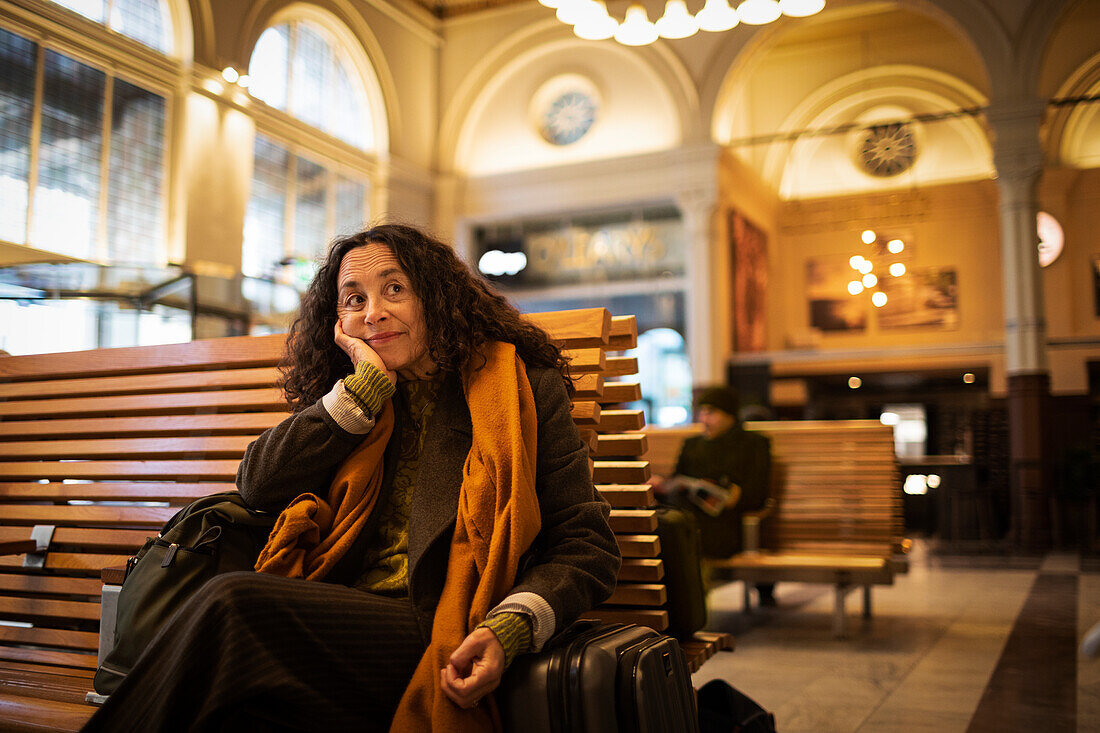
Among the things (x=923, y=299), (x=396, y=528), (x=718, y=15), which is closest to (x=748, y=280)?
(x=923, y=299)

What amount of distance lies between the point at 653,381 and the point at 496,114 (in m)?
5.30

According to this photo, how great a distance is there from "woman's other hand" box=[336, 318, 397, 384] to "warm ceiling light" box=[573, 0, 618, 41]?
8.06 metres

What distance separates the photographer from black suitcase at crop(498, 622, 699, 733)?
157 centimetres

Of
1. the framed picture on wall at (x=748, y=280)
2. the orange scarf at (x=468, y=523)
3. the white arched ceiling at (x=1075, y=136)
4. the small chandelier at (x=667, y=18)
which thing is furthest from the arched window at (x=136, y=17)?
the white arched ceiling at (x=1075, y=136)

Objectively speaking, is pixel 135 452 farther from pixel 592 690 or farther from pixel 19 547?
pixel 592 690

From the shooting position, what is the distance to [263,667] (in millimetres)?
1562

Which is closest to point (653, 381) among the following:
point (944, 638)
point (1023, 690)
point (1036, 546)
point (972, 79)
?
point (1036, 546)

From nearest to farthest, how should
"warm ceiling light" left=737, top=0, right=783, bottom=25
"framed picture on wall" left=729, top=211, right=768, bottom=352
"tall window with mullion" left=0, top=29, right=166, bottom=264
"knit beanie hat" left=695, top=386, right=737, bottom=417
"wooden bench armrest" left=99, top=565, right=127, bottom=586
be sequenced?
"wooden bench armrest" left=99, top=565, right=127, bottom=586 → "knit beanie hat" left=695, top=386, right=737, bottom=417 → "warm ceiling light" left=737, top=0, right=783, bottom=25 → "tall window with mullion" left=0, top=29, right=166, bottom=264 → "framed picture on wall" left=729, top=211, right=768, bottom=352

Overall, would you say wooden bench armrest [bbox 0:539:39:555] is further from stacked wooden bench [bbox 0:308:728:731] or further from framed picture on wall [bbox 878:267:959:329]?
framed picture on wall [bbox 878:267:959:329]

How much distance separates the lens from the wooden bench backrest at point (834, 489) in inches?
232

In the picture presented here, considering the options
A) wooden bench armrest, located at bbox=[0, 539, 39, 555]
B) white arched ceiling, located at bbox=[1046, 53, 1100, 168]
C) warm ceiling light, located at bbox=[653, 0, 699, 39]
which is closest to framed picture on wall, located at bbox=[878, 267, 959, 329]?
white arched ceiling, located at bbox=[1046, 53, 1100, 168]

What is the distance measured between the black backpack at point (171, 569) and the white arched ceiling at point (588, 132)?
43.8 ft

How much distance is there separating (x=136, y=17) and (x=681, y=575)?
35.5ft

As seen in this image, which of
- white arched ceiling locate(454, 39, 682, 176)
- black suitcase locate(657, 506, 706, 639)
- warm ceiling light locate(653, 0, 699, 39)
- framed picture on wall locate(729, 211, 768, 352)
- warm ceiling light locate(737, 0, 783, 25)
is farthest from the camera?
framed picture on wall locate(729, 211, 768, 352)
